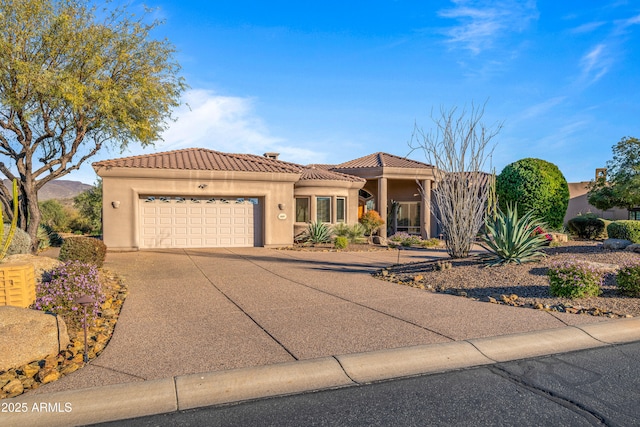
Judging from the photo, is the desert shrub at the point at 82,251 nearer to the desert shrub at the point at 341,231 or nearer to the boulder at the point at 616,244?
the desert shrub at the point at 341,231

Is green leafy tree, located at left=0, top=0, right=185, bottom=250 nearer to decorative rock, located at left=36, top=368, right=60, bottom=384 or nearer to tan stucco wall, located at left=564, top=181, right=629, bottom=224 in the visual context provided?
decorative rock, located at left=36, top=368, right=60, bottom=384

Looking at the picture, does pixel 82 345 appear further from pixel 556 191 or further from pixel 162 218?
pixel 556 191

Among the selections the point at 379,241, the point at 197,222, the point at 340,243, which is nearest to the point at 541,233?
the point at 340,243

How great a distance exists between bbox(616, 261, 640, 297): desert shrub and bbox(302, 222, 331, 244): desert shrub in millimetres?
13191

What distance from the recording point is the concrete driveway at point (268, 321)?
506 centimetres

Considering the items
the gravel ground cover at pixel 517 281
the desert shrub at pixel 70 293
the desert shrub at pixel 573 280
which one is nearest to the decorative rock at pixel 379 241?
the gravel ground cover at pixel 517 281

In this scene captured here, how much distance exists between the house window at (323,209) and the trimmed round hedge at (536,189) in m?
8.37

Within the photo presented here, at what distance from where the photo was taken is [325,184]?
884 inches

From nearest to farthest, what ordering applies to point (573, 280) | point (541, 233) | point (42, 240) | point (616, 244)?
1. point (573, 280)
2. point (616, 244)
3. point (541, 233)
4. point (42, 240)

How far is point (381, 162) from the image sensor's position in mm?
25812

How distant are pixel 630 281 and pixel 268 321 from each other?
6323mm

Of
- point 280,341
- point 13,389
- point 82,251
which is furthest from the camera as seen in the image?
point 82,251

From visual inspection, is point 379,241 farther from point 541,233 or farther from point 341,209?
point 541,233

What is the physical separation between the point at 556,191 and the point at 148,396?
15.8m
